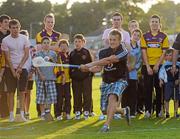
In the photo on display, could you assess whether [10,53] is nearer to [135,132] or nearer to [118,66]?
[118,66]

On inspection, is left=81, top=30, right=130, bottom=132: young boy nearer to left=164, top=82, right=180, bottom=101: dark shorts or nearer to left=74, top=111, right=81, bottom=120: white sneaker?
left=74, top=111, right=81, bottom=120: white sneaker

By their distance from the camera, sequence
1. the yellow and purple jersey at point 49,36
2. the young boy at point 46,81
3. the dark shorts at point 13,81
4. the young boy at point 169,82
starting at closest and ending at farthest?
1. the dark shorts at point 13,81
2. the young boy at point 46,81
3. the young boy at point 169,82
4. the yellow and purple jersey at point 49,36

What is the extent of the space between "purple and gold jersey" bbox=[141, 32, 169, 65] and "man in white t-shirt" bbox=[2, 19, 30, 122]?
2524mm

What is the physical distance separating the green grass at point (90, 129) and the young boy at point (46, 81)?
478 mm

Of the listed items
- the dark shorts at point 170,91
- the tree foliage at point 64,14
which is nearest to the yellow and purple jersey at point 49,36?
the dark shorts at point 170,91

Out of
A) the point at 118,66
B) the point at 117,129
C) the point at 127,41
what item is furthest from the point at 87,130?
the point at 127,41

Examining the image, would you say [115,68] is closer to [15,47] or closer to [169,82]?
[169,82]

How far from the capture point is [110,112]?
27.0 feet

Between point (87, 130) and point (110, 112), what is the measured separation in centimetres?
61

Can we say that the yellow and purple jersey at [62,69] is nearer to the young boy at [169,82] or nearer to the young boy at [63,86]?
the young boy at [63,86]

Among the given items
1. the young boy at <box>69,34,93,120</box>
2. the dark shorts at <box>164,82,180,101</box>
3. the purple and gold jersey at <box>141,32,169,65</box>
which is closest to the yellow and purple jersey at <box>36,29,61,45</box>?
the young boy at <box>69,34,93,120</box>

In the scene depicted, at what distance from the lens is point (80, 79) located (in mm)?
10578

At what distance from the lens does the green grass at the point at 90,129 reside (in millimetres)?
7832

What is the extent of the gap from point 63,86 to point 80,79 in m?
0.42
